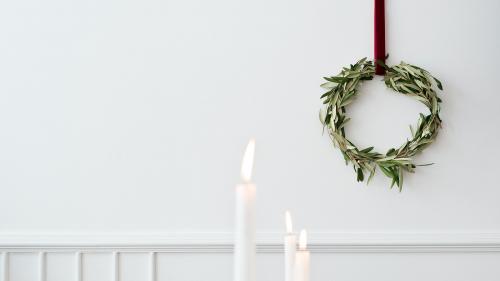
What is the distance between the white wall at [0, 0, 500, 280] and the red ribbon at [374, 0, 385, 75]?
4cm

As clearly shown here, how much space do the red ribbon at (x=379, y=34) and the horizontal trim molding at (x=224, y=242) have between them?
59 cm

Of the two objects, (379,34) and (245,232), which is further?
(379,34)

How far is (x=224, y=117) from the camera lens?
2.15 m

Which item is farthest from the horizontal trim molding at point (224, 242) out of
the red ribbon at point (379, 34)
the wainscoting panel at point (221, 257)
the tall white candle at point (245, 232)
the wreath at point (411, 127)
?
the tall white candle at point (245, 232)

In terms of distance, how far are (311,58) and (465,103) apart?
561 millimetres

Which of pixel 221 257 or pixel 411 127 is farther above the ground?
pixel 411 127

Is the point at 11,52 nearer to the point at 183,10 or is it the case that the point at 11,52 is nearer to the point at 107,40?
the point at 107,40

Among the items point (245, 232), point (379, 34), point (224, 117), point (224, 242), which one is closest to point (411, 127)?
point (379, 34)

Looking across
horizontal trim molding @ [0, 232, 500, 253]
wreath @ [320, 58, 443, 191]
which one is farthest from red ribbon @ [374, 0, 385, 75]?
horizontal trim molding @ [0, 232, 500, 253]

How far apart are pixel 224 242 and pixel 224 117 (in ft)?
1.45

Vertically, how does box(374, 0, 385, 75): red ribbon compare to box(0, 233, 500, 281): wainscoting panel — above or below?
above

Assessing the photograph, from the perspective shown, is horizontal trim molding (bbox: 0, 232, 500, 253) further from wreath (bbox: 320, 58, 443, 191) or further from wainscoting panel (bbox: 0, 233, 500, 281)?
wreath (bbox: 320, 58, 443, 191)

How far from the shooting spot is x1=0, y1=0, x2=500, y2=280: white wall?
2.09 metres

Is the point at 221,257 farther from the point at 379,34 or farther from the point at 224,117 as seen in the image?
the point at 379,34
